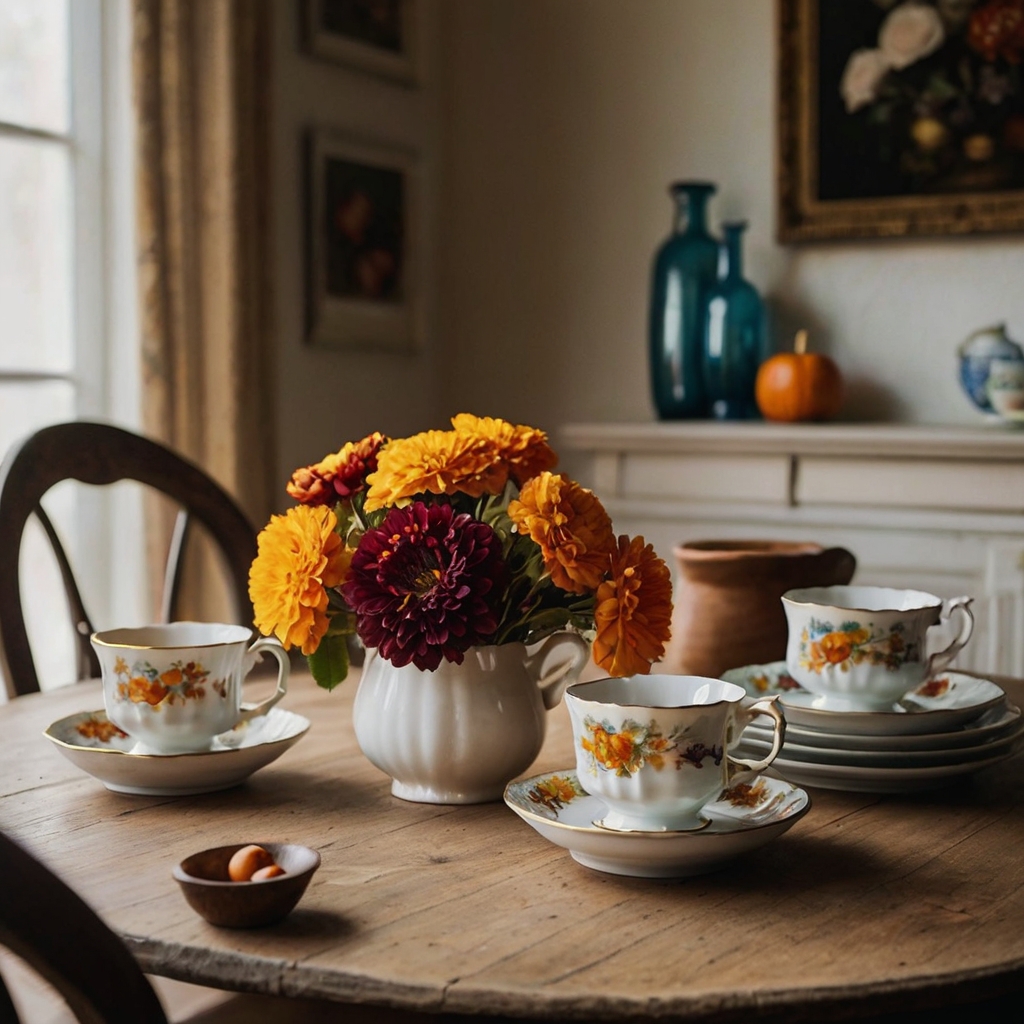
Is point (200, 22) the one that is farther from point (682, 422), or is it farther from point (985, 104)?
point (985, 104)

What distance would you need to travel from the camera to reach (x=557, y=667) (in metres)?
1.13

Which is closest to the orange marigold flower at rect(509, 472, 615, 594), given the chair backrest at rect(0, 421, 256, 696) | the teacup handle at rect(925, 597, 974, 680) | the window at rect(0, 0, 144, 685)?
the teacup handle at rect(925, 597, 974, 680)

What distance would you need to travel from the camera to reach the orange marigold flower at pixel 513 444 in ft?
3.52

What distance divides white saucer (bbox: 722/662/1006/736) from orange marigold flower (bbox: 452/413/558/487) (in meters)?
0.32

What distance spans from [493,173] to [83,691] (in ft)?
7.97

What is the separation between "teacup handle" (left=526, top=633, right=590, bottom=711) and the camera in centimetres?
108

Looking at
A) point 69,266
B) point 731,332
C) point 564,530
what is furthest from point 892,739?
point 69,266

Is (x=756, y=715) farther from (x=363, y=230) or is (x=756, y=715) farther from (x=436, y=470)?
(x=363, y=230)

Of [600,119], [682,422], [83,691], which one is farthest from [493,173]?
[83,691]

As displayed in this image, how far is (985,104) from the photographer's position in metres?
2.89

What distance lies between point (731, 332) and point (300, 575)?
2132 millimetres

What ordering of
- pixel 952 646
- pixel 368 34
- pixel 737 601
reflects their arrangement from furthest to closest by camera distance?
pixel 368 34 → pixel 737 601 → pixel 952 646

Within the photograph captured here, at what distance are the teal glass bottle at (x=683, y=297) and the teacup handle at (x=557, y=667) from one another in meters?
2.02

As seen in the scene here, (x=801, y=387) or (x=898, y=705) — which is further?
(x=801, y=387)
